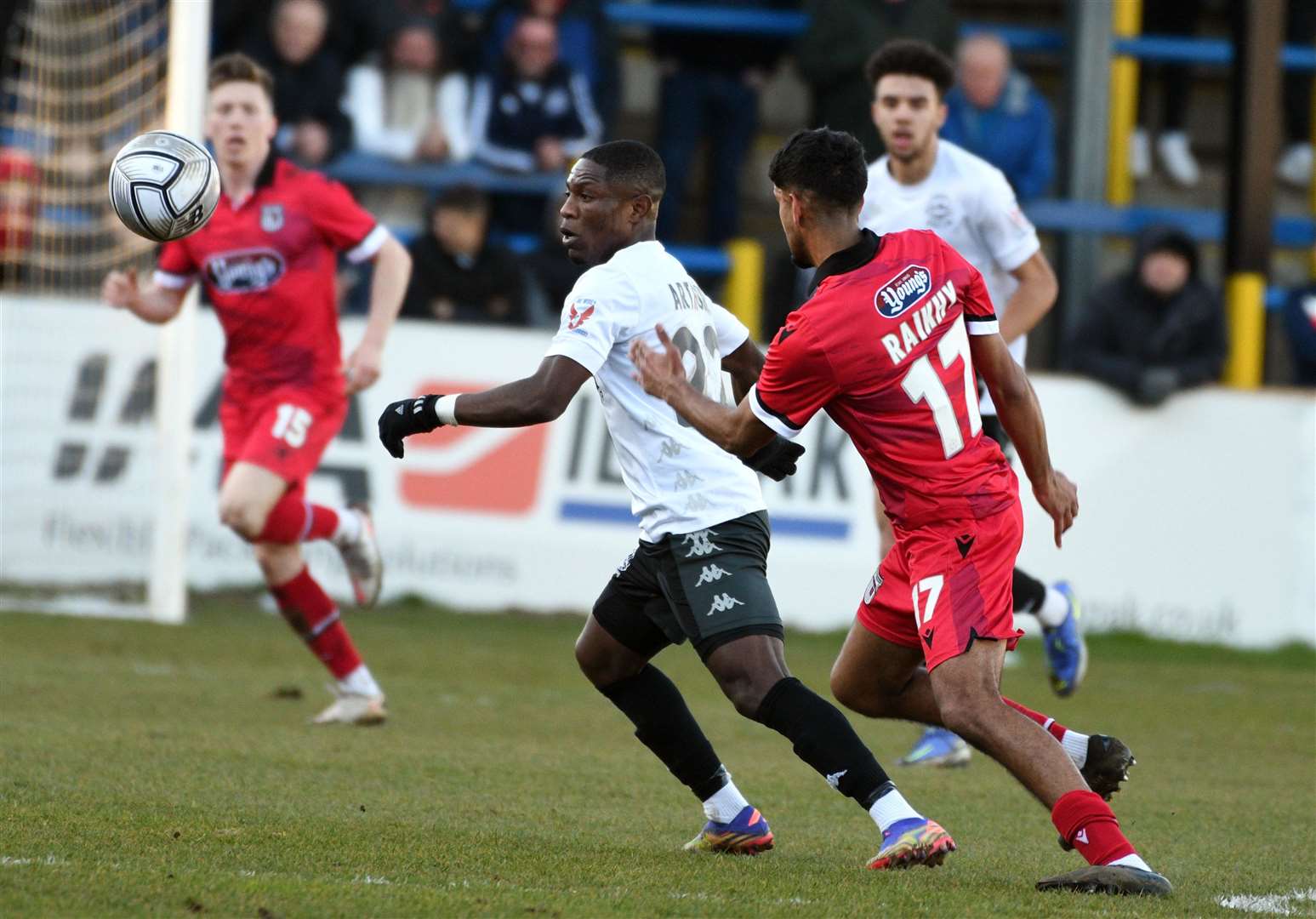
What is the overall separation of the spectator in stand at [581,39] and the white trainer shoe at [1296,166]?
5661 millimetres

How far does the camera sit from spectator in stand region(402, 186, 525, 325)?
1218 cm

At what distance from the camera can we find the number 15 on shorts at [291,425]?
25.2ft

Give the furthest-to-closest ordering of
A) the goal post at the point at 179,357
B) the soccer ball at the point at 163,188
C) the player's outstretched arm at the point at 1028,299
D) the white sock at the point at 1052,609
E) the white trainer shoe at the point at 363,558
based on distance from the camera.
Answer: the goal post at the point at 179,357
the white trainer shoe at the point at 363,558
the white sock at the point at 1052,609
the player's outstretched arm at the point at 1028,299
the soccer ball at the point at 163,188

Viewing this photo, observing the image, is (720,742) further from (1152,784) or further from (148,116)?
(148,116)

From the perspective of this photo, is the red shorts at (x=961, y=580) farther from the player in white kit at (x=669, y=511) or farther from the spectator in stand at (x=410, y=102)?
the spectator in stand at (x=410, y=102)

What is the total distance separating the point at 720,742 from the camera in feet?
24.8

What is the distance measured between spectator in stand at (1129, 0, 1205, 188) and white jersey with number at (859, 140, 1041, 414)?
26.6 feet

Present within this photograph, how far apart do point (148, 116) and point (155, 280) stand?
3733mm

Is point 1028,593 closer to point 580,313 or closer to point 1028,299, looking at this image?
point 1028,299

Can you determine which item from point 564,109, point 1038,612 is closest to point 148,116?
point 564,109

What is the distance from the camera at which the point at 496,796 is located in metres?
5.88

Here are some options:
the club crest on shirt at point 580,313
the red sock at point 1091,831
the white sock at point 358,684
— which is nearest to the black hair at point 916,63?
the club crest on shirt at point 580,313

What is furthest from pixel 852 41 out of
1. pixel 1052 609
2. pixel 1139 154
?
pixel 1052 609

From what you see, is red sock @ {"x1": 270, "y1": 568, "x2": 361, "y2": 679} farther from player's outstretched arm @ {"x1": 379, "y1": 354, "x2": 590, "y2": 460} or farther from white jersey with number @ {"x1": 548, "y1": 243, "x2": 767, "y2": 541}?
player's outstretched arm @ {"x1": 379, "y1": 354, "x2": 590, "y2": 460}
